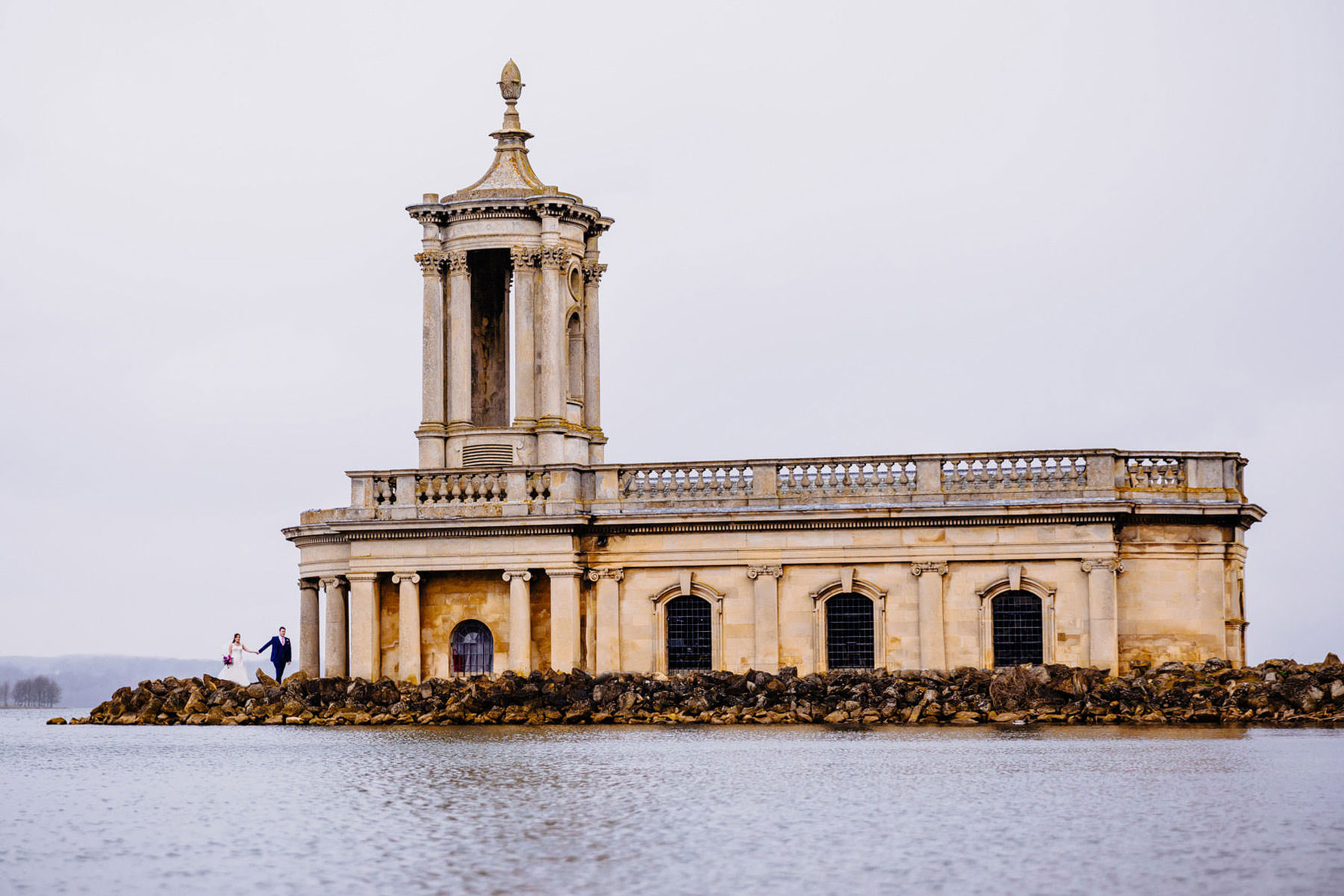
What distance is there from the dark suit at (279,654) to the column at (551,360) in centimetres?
812

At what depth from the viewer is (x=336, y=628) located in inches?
1993

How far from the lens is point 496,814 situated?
23484 mm

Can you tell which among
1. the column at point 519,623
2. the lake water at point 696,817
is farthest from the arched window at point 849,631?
the lake water at point 696,817

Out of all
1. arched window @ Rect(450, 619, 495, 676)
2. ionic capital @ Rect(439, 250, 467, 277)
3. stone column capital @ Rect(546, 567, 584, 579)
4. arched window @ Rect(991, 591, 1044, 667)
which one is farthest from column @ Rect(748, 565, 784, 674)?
ionic capital @ Rect(439, 250, 467, 277)

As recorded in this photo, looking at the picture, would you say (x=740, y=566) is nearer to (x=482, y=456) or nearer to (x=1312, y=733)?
(x=482, y=456)

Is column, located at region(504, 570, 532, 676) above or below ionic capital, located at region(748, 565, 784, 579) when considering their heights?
below

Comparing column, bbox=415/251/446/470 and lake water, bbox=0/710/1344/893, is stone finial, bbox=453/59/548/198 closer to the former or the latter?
column, bbox=415/251/446/470

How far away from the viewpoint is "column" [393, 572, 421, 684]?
4850cm

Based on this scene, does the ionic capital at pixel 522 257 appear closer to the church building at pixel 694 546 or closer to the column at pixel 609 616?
the church building at pixel 694 546

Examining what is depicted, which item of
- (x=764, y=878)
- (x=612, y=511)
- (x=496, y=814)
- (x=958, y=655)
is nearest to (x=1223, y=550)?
(x=958, y=655)

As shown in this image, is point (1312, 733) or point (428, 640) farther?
point (428, 640)

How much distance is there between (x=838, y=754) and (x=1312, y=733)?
9.38 meters

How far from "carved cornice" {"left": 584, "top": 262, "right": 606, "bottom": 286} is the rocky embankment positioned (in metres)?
11.7

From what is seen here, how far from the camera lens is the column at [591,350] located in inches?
2106
